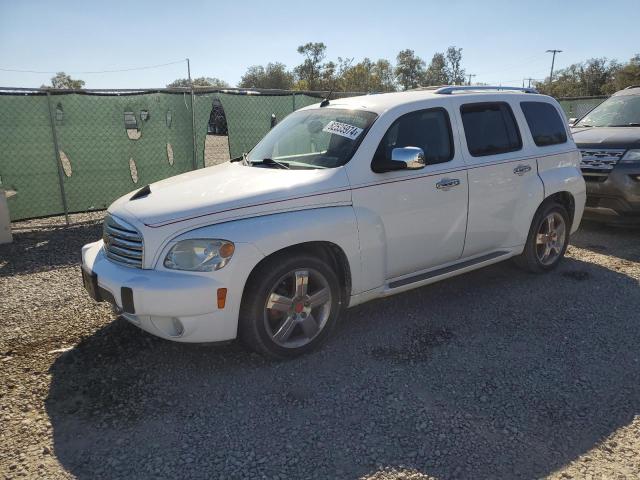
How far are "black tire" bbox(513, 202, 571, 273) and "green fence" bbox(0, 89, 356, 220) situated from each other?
5797mm

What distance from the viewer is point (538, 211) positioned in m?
5.16

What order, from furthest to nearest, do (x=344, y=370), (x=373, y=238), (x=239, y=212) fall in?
(x=373, y=238) < (x=344, y=370) < (x=239, y=212)

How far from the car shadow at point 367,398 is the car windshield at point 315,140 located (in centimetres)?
144

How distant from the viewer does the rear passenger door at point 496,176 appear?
14.6 ft

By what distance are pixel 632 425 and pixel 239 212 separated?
2697mm

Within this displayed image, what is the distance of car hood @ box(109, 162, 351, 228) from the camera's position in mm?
3252

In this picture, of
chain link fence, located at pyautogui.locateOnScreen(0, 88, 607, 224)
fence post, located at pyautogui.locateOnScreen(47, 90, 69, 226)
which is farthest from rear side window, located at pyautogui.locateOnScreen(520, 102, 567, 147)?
fence post, located at pyautogui.locateOnScreen(47, 90, 69, 226)

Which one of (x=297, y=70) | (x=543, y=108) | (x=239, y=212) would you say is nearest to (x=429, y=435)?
(x=239, y=212)

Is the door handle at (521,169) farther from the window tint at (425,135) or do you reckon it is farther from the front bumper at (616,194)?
the front bumper at (616,194)

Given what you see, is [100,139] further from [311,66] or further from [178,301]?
[311,66]

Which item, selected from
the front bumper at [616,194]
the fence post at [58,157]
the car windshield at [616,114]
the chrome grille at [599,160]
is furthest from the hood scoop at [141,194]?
the car windshield at [616,114]

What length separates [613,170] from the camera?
22.0 ft

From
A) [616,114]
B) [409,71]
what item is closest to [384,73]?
[409,71]

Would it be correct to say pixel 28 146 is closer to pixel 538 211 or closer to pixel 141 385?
pixel 141 385
